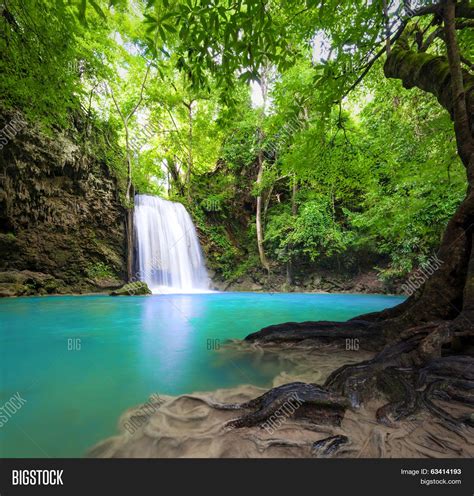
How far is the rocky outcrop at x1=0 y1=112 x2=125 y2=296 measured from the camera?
1257cm

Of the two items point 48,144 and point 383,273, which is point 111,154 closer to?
point 48,144

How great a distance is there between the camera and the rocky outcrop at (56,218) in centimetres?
A: 1257

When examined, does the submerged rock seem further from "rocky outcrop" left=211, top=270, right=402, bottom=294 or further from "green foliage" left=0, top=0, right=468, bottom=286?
"rocky outcrop" left=211, top=270, right=402, bottom=294

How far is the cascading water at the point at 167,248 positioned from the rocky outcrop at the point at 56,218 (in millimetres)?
1634

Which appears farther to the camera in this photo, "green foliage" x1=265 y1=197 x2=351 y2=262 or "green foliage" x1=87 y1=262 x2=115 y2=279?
"green foliage" x1=265 y1=197 x2=351 y2=262

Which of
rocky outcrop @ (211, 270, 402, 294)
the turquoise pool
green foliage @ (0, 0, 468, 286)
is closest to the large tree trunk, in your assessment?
green foliage @ (0, 0, 468, 286)

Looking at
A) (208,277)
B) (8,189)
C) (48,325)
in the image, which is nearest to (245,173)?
(208,277)

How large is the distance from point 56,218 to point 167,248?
7261 millimetres

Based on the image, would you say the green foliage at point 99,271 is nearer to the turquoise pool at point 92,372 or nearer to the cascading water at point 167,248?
the cascading water at point 167,248

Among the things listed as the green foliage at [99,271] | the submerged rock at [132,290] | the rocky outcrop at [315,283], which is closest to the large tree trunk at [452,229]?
Answer: the submerged rock at [132,290]

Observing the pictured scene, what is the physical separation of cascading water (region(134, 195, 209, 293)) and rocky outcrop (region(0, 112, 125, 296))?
163cm

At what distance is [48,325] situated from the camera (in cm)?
633

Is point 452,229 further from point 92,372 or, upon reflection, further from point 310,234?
point 310,234

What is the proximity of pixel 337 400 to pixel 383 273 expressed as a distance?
1564 cm
